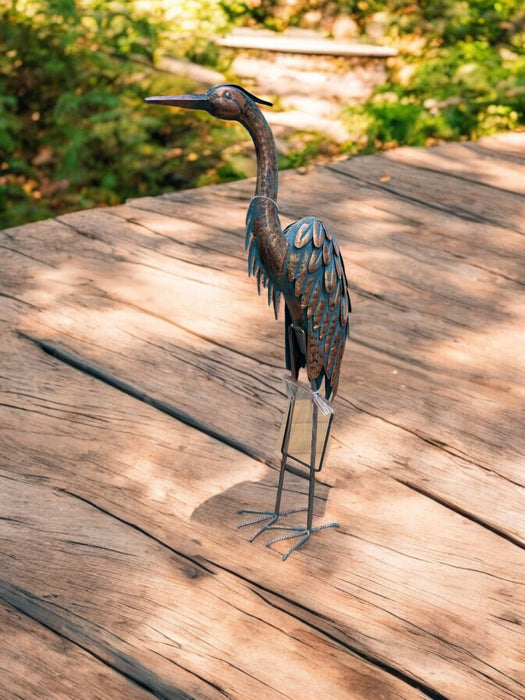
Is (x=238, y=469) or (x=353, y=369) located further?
(x=353, y=369)

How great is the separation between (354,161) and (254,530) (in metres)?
2.19

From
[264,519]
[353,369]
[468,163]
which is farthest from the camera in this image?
[468,163]

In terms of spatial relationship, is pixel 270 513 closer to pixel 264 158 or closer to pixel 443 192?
pixel 264 158

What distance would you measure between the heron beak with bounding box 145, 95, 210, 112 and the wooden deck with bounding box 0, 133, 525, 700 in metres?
0.76

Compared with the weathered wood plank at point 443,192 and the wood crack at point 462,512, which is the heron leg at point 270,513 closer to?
the wood crack at point 462,512

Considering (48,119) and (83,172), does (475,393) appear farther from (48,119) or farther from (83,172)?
(48,119)

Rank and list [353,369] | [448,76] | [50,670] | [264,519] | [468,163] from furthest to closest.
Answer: [448,76] < [468,163] < [353,369] < [264,519] < [50,670]

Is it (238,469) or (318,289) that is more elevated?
(318,289)

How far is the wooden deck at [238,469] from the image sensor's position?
137 centimetres

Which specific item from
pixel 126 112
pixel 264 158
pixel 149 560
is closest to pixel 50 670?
pixel 149 560

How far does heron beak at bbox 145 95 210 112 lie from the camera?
1.33 meters

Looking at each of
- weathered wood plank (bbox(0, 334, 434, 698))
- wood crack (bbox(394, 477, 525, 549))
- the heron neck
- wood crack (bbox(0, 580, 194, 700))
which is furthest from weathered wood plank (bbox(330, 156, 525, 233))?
wood crack (bbox(0, 580, 194, 700))

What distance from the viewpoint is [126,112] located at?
4.64m

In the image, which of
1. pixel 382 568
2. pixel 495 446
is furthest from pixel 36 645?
pixel 495 446
